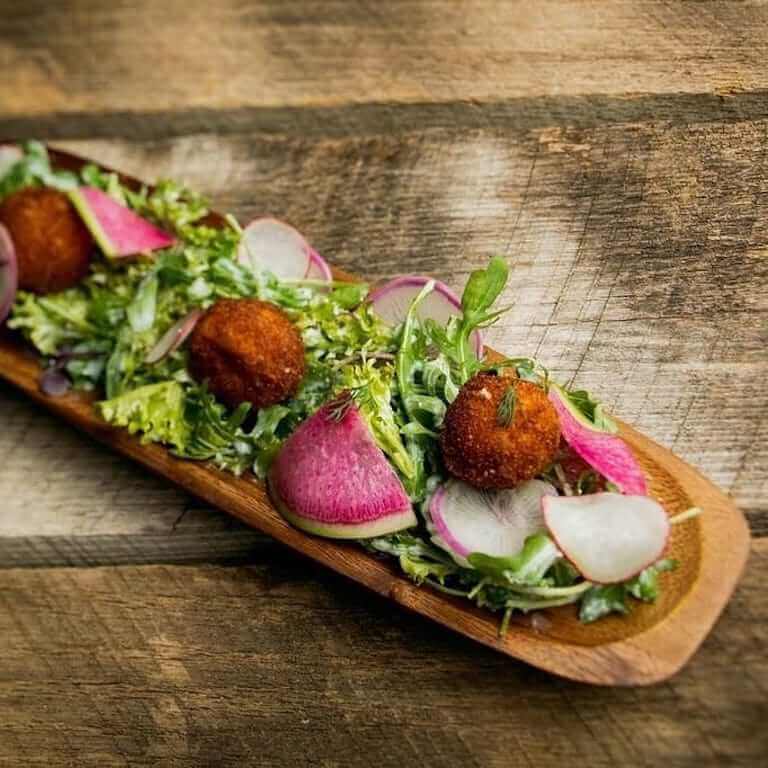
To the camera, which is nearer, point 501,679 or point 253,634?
point 501,679

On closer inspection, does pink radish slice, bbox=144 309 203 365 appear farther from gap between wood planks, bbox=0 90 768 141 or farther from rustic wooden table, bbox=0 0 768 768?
gap between wood planks, bbox=0 90 768 141

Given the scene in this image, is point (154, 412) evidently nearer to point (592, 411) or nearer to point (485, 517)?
point (485, 517)

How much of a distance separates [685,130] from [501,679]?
1484 millimetres

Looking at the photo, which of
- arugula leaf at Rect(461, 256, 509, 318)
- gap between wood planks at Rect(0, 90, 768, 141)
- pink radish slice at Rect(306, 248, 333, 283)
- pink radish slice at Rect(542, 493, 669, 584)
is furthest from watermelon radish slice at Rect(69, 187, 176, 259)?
pink radish slice at Rect(542, 493, 669, 584)

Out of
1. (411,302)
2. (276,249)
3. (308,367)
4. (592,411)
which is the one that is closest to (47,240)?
(276,249)

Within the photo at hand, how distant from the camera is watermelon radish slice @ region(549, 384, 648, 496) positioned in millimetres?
2203

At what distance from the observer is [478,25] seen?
323 centimetres

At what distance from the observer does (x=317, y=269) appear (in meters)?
2.77

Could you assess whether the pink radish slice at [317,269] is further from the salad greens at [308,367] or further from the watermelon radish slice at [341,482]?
the watermelon radish slice at [341,482]

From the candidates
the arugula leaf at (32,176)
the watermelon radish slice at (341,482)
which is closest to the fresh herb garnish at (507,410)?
the watermelon radish slice at (341,482)

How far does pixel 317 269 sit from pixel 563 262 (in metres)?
0.63

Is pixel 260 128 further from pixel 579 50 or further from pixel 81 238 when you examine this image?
pixel 579 50

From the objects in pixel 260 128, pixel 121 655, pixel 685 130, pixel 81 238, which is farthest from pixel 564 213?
pixel 121 655

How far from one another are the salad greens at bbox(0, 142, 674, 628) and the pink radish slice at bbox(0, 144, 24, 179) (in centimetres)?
2
